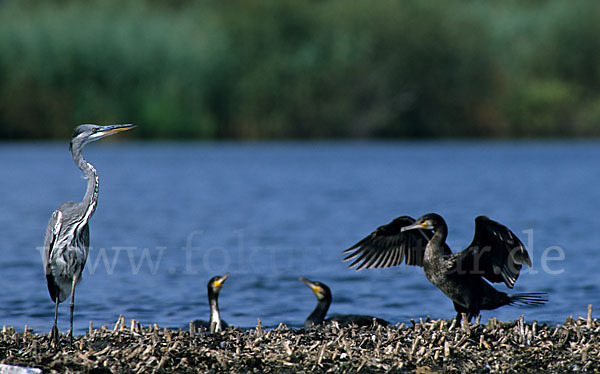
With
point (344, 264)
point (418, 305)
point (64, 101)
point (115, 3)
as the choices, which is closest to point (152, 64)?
point (64, 101)

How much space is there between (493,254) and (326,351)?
2079 mm

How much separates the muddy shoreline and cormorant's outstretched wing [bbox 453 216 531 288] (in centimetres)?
69

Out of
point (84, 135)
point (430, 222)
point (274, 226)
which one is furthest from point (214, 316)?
point (274, 226)

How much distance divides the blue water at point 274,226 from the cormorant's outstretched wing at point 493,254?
5.76 feet

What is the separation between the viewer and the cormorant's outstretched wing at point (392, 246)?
9039 millimetres

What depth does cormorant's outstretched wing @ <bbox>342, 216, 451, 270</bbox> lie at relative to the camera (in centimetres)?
904

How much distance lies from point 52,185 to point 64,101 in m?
18.1

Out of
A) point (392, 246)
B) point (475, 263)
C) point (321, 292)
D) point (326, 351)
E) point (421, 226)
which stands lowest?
point (326, 351)

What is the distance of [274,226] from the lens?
66.8 feet

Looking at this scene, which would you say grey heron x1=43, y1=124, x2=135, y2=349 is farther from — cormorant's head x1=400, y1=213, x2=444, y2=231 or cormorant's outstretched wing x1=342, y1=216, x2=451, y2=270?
cormorant's head x1=400, y1=213, x2=444, y2=231

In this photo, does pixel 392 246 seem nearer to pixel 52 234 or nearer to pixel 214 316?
pixel 214 316

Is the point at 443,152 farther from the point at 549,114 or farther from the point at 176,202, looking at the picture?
the point at 176,202

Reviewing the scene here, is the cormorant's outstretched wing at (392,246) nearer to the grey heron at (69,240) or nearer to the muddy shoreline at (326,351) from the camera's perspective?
the muddy shoreline at (326,351)

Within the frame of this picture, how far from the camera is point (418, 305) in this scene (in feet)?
36.2
